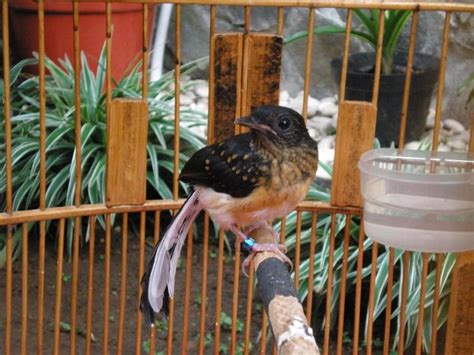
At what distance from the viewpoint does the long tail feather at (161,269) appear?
208 cm

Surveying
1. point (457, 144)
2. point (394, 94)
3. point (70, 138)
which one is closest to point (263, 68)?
point (70, 138)

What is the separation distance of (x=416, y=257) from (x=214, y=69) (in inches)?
50.1

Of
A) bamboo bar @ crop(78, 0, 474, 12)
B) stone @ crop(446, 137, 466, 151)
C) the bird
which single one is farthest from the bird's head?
stone @ crop(446, 137, 466, 151)

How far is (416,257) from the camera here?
3133 mm

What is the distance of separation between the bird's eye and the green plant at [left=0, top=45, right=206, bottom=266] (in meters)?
1.49

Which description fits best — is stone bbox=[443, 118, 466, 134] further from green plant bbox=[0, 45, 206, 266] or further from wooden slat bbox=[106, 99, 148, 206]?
wooden slat bbox=[106, 99, 148, 206]

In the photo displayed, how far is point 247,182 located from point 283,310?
0.59m

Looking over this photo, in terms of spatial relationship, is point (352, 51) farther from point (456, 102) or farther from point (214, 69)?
point (214, 69)

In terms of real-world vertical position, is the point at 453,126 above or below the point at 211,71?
below

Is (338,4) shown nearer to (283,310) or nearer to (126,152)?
(126,152)

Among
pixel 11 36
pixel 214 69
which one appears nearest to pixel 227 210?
pixel 214 69

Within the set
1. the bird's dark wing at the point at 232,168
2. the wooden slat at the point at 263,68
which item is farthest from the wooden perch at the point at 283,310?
the wooden slat at the point at 263,68

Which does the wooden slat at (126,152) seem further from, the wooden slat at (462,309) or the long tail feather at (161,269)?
the wooden slat at (462,309)

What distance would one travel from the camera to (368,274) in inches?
127
